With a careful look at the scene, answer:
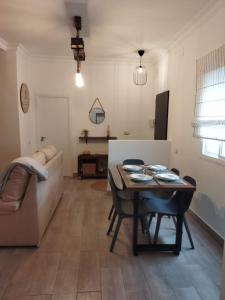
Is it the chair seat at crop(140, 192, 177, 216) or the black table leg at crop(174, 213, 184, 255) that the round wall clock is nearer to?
the chair seat at crop(140, 192, 177, 216)

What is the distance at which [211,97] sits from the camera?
2924mm

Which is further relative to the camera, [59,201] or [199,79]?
[59,201]

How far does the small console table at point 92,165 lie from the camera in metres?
5.53

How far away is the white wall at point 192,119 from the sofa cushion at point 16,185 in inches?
88.4

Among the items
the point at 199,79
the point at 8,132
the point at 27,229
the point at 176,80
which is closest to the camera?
the point at 27,229

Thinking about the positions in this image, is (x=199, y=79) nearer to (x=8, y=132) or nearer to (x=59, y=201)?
(x=59, y=201)

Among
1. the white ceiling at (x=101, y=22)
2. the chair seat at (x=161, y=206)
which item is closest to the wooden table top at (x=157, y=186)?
the chair seat at (x=161, y=206)

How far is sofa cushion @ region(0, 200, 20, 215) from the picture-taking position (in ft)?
8.10

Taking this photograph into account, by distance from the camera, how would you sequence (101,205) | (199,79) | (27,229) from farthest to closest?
1. (101,205)
2. (199,79)
3. (27,229)

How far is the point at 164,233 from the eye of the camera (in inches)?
117

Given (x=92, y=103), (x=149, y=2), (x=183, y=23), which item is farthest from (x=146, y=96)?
(x=149, y=2)

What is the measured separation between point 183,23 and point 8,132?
3.74 metres

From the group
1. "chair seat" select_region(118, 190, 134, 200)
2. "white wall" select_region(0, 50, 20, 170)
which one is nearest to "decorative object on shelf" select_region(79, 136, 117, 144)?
"white wall" select_region(0, 50, 20, 170)

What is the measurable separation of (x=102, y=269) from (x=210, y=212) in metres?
1.60
